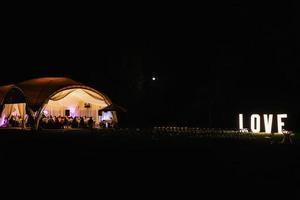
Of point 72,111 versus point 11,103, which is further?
point 72,111

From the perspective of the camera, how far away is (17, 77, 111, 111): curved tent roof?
30250mm

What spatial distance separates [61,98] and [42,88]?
5.84 feet

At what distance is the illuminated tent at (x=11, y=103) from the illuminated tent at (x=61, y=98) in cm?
61

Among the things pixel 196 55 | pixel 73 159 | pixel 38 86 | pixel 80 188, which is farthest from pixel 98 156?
pixel 196 55

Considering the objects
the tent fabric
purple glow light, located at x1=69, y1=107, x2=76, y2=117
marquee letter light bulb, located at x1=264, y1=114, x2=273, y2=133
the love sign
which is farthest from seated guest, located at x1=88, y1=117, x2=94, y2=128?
marquee letter light bulb, located at x1=264, y1=114, x2=273, y2=133

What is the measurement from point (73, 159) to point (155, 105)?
105 ft

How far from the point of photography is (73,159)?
11773 millimetres

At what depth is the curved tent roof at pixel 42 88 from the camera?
99.2ft

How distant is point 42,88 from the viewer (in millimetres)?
31500

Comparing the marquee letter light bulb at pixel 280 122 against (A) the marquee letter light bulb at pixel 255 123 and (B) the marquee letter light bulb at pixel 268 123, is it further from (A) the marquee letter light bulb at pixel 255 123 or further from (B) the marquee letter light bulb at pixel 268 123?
(A) the marquee letter light bulb at pixel 255 123

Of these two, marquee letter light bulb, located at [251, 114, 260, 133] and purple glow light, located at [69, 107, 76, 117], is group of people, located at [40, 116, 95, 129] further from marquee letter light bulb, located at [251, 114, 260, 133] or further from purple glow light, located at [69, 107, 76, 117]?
marquee letter light bulb, located at [251, 114, 260, 133]

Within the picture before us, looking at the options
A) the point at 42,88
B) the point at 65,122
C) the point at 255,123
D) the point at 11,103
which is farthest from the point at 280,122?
the point at 11,103

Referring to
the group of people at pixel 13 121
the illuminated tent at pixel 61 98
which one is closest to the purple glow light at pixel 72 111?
the illuminated tent at pixel 61 98

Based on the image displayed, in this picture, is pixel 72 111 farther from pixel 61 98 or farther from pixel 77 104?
pixel 61 98
